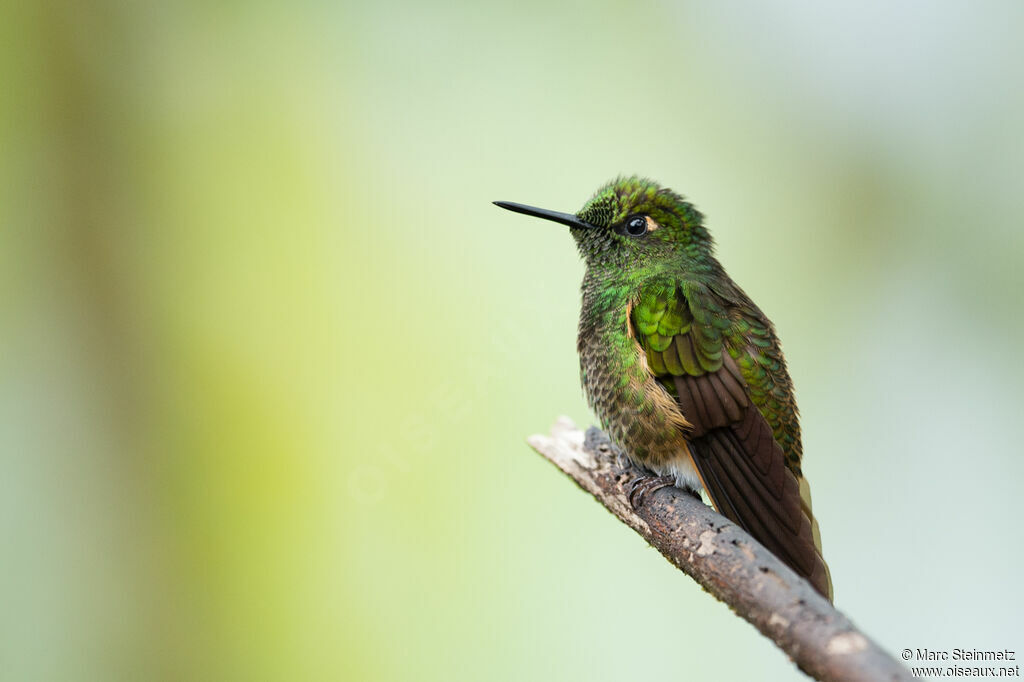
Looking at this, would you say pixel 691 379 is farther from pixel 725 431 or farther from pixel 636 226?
pixel 636 226

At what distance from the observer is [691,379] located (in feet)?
7.43

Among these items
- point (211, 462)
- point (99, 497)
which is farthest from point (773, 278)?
point (99, 497)

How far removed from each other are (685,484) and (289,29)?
11.3 ft

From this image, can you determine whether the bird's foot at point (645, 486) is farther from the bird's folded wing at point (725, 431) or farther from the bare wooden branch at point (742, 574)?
the bird's folded wing at point (725, 431)

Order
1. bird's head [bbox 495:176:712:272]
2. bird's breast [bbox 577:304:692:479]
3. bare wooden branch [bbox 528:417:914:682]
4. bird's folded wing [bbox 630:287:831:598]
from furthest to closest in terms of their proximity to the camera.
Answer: bird's head [bbox 495:176:712:272]
bird's breast [bbox 577:304:692:479]
bird's folded wing [bbox 630:287:831:598]
bare wooden branch [bbox 528:417:914:682]

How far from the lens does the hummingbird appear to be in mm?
2129

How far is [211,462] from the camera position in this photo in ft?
13.1

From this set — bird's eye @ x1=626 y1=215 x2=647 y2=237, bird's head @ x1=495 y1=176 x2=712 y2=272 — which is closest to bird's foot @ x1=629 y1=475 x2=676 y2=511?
bird's head @ x1=495 y1=176 x2=712 y2=272

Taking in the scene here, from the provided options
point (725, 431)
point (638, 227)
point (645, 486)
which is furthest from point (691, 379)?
point (638, 227)

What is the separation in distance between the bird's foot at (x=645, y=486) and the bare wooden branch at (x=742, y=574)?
0.02 metres

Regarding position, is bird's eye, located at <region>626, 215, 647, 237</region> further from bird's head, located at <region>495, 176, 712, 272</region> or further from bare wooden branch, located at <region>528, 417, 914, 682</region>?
bare wooden branch, located at <region>528, 417, 914, 682</region>

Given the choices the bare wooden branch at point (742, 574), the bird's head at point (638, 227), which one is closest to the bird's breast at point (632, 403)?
the bare wooden branch at point (742, 574)

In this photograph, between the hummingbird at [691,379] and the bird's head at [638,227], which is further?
the bird's head at [638,227]

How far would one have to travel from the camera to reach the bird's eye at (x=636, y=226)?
2719mm
